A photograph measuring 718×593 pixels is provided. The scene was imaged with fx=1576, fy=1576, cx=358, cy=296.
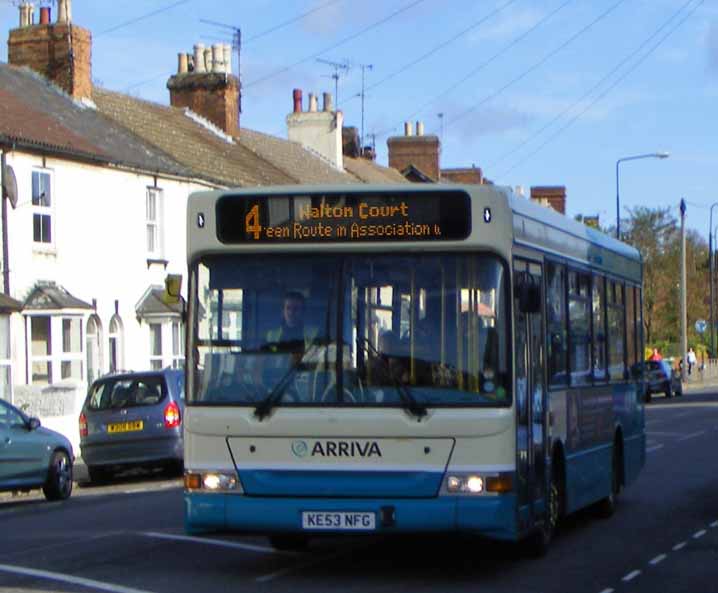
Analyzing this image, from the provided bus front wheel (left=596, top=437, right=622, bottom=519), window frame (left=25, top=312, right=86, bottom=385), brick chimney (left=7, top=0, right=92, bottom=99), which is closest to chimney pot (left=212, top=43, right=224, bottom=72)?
brick chimney (left=7, top=0, right=92, bottom=99)

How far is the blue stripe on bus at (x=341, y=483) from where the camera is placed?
434 inches

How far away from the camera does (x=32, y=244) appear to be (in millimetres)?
32281

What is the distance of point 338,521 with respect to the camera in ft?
36.2

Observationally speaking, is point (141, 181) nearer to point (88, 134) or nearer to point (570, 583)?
point (88, 134)

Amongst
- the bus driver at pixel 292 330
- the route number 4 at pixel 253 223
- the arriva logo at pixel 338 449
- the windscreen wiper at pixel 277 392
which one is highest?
the route number 4 at pixel 253 223

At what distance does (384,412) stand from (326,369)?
1.71ft

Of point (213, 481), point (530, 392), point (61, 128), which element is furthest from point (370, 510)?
point (61, 128)

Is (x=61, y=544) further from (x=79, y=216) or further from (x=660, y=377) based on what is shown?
(x=660, y=377)

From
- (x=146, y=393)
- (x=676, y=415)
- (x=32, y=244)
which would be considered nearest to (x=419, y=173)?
(x=676, y=415)

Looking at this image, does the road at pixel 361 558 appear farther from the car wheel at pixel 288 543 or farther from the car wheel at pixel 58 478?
the car wheel at pixel 58 478

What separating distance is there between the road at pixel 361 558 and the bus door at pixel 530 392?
599 millimetres

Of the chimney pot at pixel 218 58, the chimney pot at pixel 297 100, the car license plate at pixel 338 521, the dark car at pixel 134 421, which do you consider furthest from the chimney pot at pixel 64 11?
the car license plate at pixel 338 521

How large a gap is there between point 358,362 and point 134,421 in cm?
1301

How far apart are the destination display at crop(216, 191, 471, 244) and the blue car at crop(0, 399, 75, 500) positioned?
30.4ft
